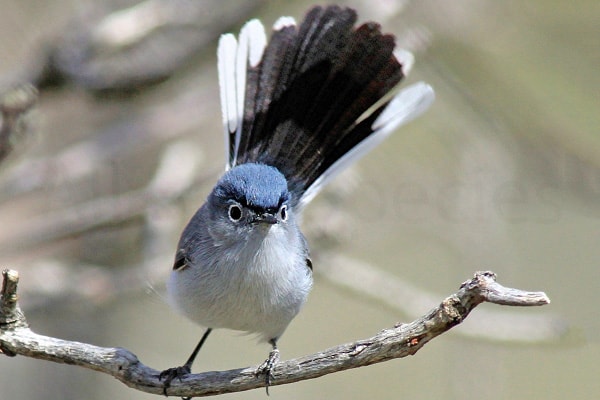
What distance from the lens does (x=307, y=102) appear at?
326 cm

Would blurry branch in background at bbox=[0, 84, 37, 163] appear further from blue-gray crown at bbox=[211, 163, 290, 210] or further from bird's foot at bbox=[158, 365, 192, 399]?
bird's foot at bbox=[158, 365, 192, 399]

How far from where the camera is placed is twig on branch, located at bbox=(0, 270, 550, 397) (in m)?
1.84

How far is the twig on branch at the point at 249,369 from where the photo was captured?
6.03 feet

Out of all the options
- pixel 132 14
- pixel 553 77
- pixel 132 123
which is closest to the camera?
pixel 132 14

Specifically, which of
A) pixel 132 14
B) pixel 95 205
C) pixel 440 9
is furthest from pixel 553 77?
pixel 95 205

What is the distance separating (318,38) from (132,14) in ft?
4.74

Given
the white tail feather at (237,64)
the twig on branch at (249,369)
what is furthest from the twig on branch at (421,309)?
the twig on branch at (249,369)

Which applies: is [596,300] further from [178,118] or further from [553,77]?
[178,118]

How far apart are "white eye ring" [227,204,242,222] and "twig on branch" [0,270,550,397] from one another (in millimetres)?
631

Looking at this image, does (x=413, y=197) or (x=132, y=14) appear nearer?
(x=132, y=14)

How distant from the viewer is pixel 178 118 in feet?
15.1

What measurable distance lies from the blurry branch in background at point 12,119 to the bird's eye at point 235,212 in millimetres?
926

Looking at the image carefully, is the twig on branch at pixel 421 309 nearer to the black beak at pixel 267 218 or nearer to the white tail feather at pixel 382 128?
the white tail feather at pixel 382 128

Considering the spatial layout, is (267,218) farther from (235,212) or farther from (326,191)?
(326,191)
